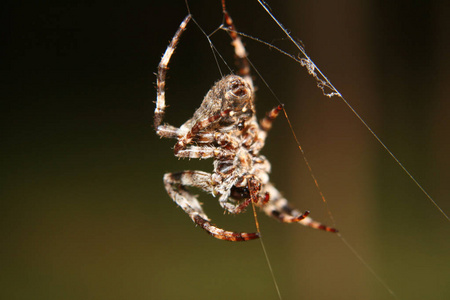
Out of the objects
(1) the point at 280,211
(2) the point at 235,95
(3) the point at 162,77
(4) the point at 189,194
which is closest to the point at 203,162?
(1) the point at 280,211

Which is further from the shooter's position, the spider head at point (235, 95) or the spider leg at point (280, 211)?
the spider leg at point (280, 211)

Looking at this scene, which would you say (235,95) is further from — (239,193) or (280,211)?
(280,211)

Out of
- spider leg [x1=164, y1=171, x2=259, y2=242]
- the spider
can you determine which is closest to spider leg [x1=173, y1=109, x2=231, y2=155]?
the spider

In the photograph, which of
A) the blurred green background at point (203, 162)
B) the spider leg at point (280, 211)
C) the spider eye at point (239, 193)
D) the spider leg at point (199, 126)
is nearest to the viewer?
the spider leg at point (199, 126)

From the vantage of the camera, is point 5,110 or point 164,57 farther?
point 5,110

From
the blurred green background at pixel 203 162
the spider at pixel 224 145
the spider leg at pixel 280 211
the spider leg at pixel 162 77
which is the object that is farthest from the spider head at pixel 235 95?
the blurred green background at pixel 203 162

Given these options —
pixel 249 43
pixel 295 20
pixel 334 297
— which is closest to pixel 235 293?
pixel 334 297

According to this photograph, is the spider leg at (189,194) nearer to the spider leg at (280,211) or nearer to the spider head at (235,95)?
the spider head at (235,95)

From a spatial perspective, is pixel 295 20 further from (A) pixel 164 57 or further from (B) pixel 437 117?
(A) pixel 164 57
